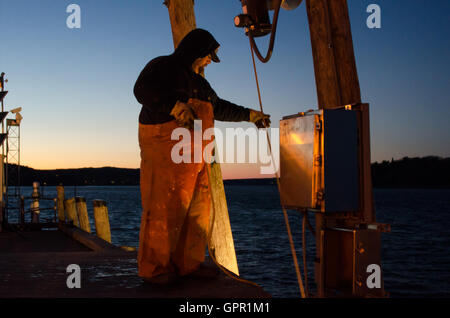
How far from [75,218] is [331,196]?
14.3 m

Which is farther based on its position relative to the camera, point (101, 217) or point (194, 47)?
point (101, 217)

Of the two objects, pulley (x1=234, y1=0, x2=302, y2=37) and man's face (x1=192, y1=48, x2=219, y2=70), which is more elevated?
pulley (x1=234, y1=0, x2=302, y2=37)

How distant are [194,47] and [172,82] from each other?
37 centimetres

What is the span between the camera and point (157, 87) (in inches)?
129

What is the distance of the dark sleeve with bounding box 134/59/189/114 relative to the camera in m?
3.28

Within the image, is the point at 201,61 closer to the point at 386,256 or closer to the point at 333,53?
the point at 333,53

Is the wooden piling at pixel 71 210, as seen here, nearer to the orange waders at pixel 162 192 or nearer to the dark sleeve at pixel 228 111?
the dark sleeve at pixel 228 111

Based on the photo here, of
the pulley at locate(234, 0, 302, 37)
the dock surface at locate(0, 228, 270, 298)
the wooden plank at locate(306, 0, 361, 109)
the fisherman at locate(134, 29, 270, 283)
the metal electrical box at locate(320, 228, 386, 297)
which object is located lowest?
the dock surface at locate(0, 228, 270, 298)

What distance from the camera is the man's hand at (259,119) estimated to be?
400 cm

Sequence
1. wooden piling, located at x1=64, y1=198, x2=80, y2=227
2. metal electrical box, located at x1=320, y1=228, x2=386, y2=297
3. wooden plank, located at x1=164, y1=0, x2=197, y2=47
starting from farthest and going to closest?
wooden piling, located at x1=64, y1=198, x2=80, y2=227, wooden plank, located at x1=164, y1=0, x2=197, y2=47, metal electrical box, located at x1=320, y1=228, x2=386, y2=297

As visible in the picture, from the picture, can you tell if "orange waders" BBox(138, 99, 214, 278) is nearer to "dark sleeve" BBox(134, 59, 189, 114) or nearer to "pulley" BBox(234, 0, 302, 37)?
"dark sleeve" BBox(134, 59, 189, 114)

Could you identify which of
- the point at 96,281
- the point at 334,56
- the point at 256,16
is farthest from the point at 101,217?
the point at 334,56

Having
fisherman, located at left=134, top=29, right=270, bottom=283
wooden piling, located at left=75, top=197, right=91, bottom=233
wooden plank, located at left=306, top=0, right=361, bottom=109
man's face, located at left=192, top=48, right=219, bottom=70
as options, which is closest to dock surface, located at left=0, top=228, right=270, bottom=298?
fisherman, located at left=134, top=29, right=270, bottom=283

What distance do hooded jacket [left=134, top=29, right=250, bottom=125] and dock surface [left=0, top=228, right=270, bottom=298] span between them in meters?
1.21
